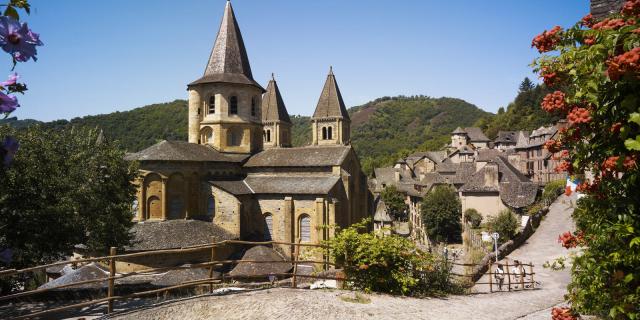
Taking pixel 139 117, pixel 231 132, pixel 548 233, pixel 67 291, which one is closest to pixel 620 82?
pixel 67 291

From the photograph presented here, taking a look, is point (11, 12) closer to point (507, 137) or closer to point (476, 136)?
point (507, 137)

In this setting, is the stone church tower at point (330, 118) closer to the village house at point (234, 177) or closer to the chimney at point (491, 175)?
the village house at point (234, 177)

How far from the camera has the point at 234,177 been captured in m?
31.6

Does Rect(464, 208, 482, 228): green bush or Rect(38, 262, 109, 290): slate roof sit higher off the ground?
Rect(38, 262, 109, 290): slate roof

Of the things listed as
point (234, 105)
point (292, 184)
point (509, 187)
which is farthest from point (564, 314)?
point (509, 187)

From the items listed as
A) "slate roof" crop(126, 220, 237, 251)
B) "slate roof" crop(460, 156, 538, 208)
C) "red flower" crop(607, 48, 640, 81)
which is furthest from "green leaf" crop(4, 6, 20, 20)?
"slate roof" crop(460, 156, 538, 208)

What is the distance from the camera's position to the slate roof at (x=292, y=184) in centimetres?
2776

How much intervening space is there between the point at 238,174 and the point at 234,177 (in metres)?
0.57

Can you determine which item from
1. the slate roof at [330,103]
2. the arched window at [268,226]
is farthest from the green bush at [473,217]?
the arched window at [268,226]

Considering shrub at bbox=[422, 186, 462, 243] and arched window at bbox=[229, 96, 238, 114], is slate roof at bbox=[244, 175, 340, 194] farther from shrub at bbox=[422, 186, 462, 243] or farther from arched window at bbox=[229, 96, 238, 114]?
shrub at bbox=[422, 186, 462, 243]

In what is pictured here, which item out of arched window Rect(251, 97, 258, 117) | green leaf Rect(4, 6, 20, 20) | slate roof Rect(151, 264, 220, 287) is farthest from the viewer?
arched window Rect(251, 97, 258, 117)

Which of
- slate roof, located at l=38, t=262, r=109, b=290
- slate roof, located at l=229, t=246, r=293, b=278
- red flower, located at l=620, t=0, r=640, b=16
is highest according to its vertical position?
red flower, located at l=620, t=0, r=640, b=16

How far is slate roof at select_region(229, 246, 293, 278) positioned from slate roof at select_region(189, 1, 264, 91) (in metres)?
14.3

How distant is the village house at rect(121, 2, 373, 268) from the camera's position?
2716cm
